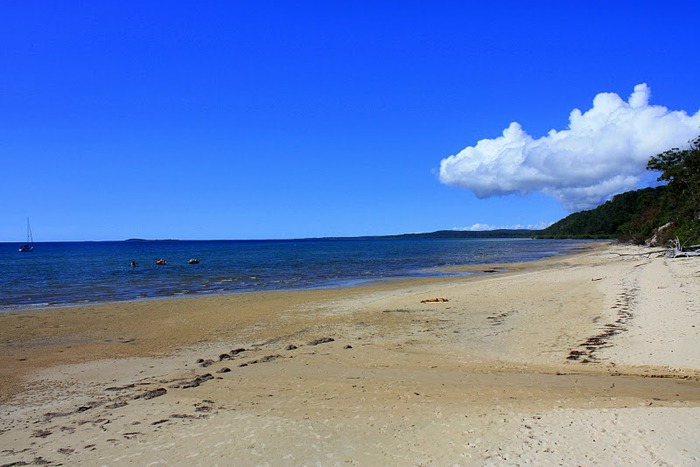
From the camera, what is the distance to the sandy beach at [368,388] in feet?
19.5

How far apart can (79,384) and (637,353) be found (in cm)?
1166

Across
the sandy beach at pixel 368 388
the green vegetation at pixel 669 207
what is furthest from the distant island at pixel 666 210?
the sandy beach at pixel 368 388

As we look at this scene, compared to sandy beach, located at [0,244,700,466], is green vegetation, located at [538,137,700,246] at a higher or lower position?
higher

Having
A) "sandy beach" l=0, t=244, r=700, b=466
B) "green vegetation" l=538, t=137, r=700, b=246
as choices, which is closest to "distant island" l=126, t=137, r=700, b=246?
"green vegetation" l=538, t=137, r=700, b=246

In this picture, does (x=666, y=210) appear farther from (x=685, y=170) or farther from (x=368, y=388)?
(x=368, y=388)

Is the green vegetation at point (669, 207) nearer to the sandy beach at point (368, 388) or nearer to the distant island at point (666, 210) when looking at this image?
the distant island at point (666, 210)

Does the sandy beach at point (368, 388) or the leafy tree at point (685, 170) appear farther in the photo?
the leafy tree at point (685, 170)

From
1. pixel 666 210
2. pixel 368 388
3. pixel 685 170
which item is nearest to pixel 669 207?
pixel 666 210

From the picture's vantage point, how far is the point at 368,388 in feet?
28.1

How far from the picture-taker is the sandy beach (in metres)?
5.96

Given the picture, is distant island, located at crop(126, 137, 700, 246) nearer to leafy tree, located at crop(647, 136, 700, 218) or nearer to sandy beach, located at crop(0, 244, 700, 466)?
leafy tree, located at crop(647, 136, 700, 218)

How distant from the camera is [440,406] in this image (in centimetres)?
740

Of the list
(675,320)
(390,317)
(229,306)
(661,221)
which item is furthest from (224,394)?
(661,221)

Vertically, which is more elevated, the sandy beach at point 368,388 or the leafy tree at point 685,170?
the leafy tree at point 685,170
